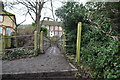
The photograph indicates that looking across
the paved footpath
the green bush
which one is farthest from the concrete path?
the green bush

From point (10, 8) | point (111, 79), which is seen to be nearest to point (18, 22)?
point (10, 8)

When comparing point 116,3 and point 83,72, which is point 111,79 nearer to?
point 83,72

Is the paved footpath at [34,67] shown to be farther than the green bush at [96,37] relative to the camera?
Yes

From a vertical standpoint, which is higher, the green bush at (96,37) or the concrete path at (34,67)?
the green bush at (96,37)

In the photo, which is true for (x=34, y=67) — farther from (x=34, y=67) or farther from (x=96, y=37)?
(x=96, y=37)

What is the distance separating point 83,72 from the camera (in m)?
2.16

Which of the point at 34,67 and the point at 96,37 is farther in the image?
the point at 96,37

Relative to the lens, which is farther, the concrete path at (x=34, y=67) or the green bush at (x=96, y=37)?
the concrete path at (x=34, y=67)

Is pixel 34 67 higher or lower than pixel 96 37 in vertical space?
lower

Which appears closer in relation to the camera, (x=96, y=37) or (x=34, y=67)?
(x=34, y=67)

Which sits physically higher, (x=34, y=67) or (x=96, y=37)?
(x=96, y=37)

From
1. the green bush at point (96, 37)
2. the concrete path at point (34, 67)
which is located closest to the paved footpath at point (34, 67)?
the concrete path at point (34, 67)

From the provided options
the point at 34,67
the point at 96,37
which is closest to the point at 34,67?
the point at 34,67

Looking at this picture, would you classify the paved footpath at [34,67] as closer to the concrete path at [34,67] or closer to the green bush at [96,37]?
the concrete path at [34,67]
